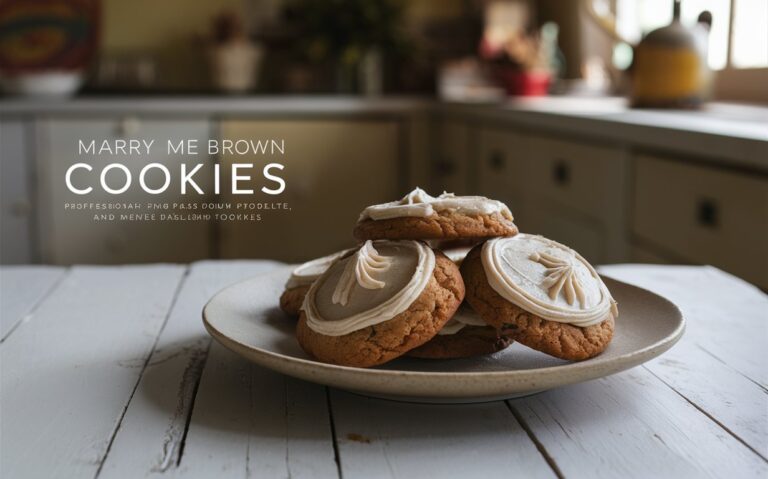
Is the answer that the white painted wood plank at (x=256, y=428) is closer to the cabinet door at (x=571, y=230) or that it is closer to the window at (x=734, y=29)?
the cabinet door at (x=571, y=230)

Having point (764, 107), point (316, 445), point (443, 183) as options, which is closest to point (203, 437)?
point (316, 445)

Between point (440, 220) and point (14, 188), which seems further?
point (14, 188)

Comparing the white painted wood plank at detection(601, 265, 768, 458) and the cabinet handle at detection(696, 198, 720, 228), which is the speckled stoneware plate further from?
the cabinet handle at detection(696, 198, 720, 228)

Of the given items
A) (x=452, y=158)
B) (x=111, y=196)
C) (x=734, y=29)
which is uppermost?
(x=734, y=29)

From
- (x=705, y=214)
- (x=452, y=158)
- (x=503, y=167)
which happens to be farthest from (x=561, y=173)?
(x=452, y=158)

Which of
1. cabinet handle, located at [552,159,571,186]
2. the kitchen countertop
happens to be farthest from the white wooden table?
cabinet handle, located at [552,159,571,186]

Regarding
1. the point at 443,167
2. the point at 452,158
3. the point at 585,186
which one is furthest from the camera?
the point at 443,167

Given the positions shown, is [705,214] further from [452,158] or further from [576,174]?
[452,158]
